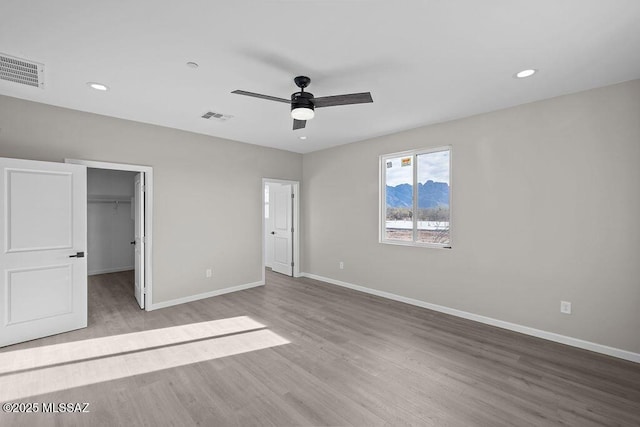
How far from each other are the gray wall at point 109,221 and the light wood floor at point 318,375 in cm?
375

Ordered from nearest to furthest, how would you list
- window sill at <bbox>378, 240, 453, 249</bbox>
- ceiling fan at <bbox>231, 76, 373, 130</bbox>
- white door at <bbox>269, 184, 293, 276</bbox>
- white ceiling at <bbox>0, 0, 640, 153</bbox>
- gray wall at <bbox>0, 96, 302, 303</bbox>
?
1. white ceiling at <bbox>0, 0, 640, 153</bbox>
2. ceiling fan at <bbox>231, 76, 373, 130</bbox>
3. gray wall at <bbox>0, 96, 302, 303</bbox>
4. window sill at <bbox>378, 240, 453, 249</bbox>
5. white door at <bbox>269, 184, 293, 276</bbox>

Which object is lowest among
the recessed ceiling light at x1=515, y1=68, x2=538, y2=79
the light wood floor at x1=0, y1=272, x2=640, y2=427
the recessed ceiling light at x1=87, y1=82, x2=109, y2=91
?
the light wood floor at x1=0, y1=272, x2=640, y2=427

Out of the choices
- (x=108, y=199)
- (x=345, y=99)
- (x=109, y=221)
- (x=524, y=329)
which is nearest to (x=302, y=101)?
→ (x=345, y=99)

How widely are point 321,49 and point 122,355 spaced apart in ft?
11.6

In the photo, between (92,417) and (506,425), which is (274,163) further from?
(506,425)

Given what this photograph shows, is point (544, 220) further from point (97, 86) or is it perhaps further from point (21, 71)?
point (21, 71)

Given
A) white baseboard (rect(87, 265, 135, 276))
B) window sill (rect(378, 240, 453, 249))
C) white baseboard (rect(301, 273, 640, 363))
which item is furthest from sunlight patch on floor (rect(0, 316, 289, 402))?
white baseboard (rect(87, 265, 135, 276))

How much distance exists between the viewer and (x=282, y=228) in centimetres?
660

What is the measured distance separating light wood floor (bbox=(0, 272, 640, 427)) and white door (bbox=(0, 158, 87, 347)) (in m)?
0.25

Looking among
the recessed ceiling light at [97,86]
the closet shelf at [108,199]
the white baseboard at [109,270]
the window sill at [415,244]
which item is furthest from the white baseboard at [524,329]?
the closet shelf at [108,199]

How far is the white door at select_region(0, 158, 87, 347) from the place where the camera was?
3062mm

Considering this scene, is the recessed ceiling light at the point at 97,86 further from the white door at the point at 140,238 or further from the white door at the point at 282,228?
the white door at the point at 282,228

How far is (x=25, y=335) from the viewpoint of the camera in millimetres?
3160

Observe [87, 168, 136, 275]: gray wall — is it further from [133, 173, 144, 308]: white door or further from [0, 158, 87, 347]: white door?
[0, 158, 87, 347]: white door
